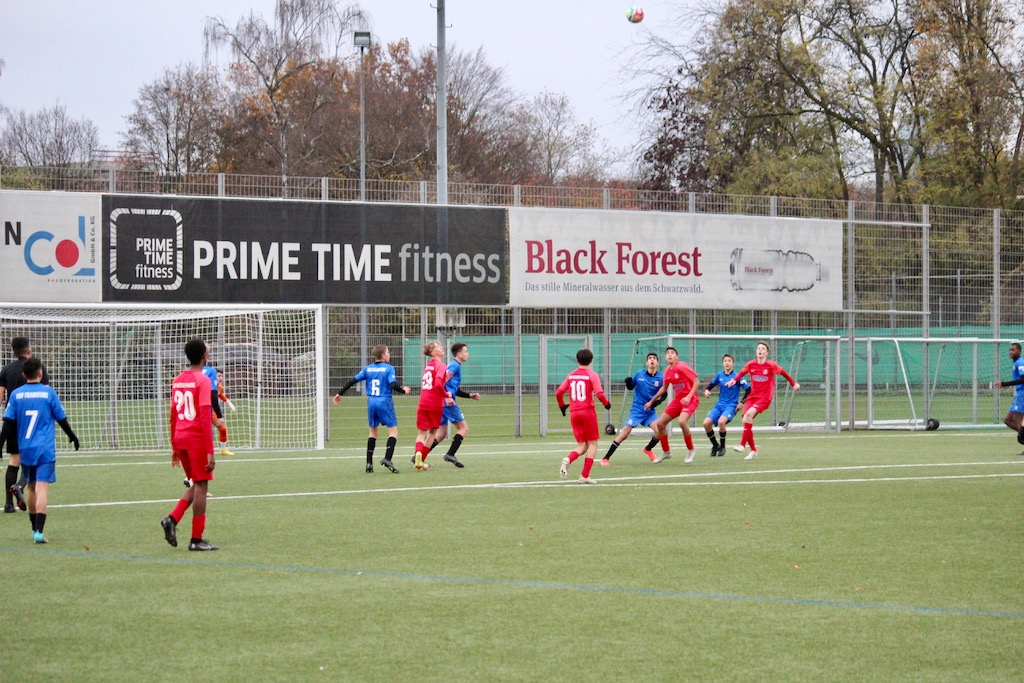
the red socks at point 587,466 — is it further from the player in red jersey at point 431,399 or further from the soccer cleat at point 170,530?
the soccer cleat at point 170,530

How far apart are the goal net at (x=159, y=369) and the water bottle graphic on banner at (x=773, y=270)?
961 centimetres

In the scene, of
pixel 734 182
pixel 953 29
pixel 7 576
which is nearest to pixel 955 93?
pixel 953 29

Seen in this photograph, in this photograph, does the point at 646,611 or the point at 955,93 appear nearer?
the point at 646,611

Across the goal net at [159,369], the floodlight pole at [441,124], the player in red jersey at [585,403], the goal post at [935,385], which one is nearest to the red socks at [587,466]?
the player in red jersey at [585,403]

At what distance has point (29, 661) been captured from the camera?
6.12 meters

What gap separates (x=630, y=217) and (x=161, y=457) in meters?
11.1

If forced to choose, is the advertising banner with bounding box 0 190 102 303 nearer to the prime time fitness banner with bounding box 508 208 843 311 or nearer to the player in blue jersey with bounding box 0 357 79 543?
the prime time fitness banner with bounding box 508 208 843 311

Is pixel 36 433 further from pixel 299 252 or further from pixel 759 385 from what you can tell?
pixel 299 252

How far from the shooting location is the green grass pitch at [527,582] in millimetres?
6160

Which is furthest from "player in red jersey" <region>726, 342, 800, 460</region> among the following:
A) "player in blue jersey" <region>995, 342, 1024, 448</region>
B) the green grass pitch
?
"player in blue jersey" <region>995, 342, 1024, 448</region>

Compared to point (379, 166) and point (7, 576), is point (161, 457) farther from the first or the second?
point (379, 166)

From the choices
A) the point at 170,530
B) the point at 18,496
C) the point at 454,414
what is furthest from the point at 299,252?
the point at 170,530

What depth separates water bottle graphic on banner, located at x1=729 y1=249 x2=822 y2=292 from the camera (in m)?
26.7

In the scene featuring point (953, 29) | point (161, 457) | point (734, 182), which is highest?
point (953, 29)
